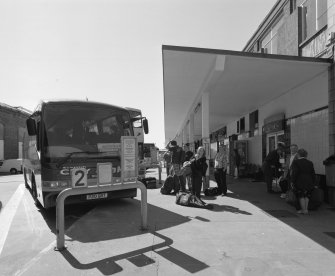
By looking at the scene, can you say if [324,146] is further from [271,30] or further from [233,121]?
[233,121]

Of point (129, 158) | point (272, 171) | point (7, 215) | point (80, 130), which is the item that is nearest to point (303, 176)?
point (272, 171)

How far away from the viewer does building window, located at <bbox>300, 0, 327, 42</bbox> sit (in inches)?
408

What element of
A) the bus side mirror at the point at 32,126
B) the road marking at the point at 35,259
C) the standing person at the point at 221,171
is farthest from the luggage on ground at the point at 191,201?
the bus side mirror at the point at 32,126

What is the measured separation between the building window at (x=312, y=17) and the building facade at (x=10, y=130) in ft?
107

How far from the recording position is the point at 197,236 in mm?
5871

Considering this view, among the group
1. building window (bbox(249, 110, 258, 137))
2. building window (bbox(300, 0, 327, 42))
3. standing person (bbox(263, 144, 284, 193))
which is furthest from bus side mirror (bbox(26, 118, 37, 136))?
building window (bbox(249, 110, 258, 137))

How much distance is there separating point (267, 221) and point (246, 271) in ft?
9.49

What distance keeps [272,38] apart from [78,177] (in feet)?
45.2

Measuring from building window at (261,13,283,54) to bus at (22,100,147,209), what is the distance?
10488 millimetres

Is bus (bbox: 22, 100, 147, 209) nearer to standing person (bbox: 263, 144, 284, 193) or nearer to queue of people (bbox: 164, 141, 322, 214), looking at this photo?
queue of people (bbox: 164, 141, 322, 214)

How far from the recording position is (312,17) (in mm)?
11312

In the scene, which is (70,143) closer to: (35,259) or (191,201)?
(35,259)

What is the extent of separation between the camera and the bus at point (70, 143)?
7.29m

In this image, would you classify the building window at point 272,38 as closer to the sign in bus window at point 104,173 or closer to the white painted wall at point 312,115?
the white painted wall at point 312,115
